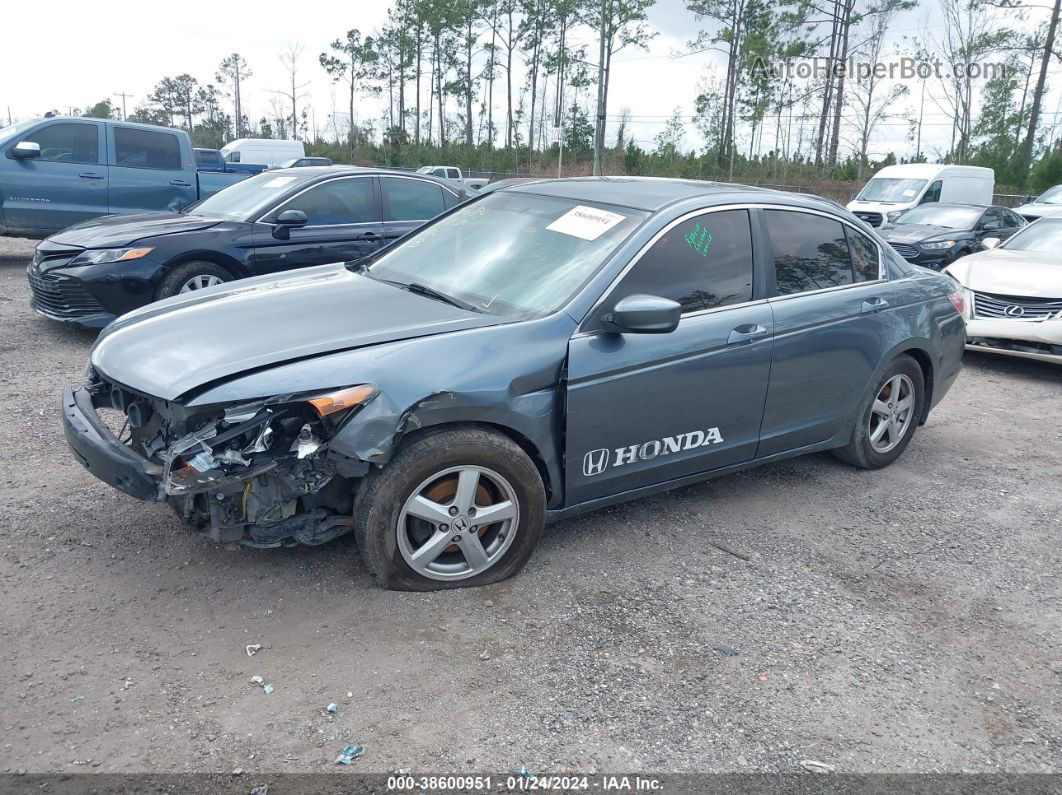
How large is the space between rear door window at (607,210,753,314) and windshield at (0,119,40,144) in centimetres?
993

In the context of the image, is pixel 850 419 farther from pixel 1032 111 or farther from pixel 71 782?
pixel 1032 111

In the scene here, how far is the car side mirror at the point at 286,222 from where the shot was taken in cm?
762

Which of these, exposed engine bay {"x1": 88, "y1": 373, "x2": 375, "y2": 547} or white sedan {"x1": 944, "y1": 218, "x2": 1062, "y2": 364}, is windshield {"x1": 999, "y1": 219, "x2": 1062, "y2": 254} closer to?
white sedan {"x1": 944, "y1": 218, "x2": 1062, "y2": 364}

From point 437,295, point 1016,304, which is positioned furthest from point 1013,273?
point 437,295

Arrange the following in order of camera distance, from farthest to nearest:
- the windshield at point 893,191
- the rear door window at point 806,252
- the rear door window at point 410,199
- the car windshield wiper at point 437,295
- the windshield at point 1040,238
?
the windshield at point 893,191 → the windshield at point 1040,238 → the rear door window at point 410,199 → the rear door window at point 806,252 → the car windshield wiper at point 437,295

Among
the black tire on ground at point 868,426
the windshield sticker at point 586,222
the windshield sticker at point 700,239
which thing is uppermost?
the windshield sticker at point 586,222

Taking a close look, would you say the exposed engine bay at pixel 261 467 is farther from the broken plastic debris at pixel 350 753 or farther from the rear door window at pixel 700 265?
the rear door window at pixel 700 265

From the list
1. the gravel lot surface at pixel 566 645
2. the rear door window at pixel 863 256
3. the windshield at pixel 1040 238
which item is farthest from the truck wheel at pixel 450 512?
the windshield at pixel 1040 238

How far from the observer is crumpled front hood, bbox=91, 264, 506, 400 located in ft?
10.8

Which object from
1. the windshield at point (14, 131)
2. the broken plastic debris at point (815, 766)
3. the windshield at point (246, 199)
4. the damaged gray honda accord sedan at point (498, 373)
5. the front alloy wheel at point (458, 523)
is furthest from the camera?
the windshield at point (14, 131)

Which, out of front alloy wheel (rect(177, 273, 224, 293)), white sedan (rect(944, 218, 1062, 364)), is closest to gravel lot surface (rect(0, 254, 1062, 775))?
front alloy wheel (rect(177, 273, 224, 293))

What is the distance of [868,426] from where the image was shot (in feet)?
16.9

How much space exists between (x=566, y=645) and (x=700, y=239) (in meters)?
2.06

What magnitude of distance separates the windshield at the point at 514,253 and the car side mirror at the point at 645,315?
28 cm
